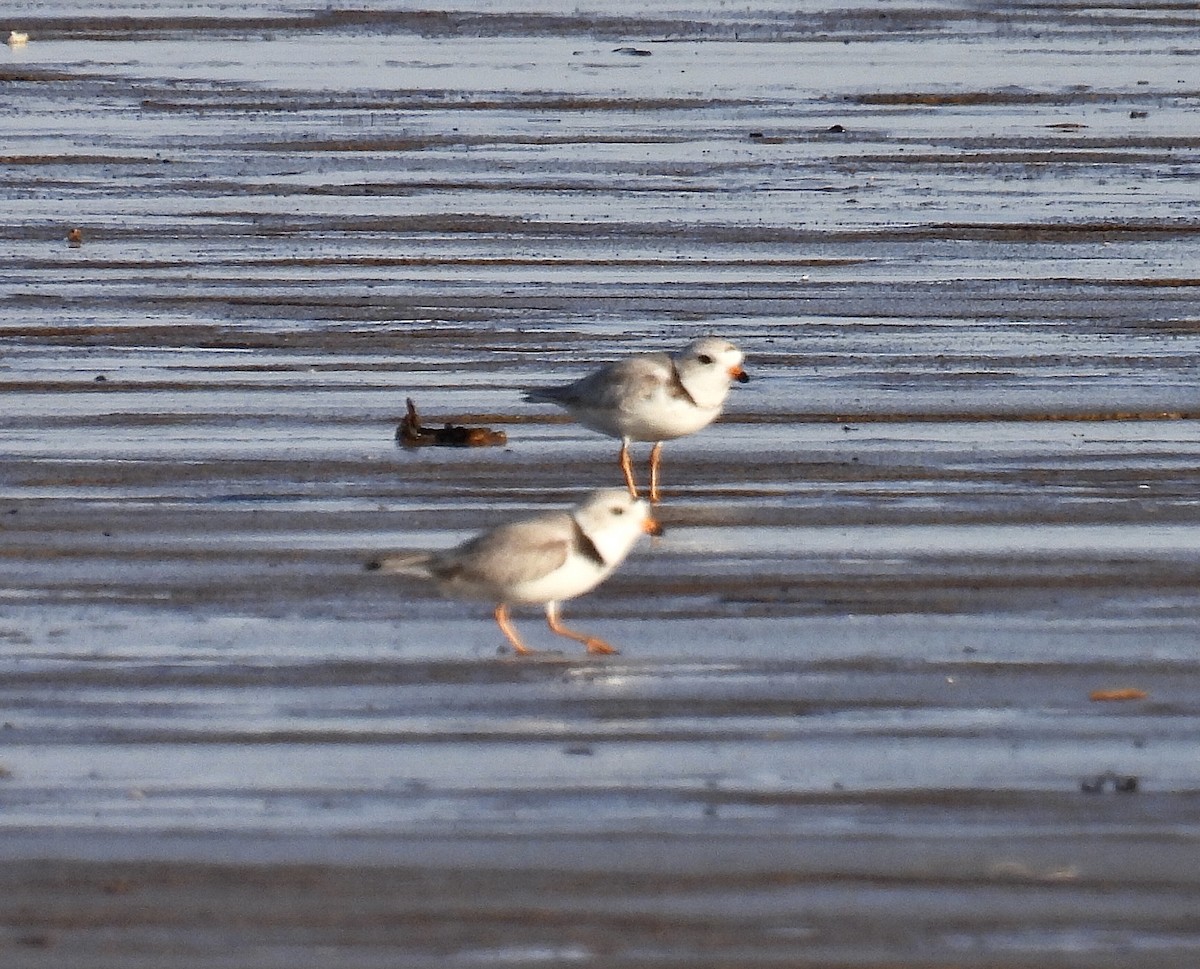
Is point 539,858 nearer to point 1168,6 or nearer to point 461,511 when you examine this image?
point 461,511

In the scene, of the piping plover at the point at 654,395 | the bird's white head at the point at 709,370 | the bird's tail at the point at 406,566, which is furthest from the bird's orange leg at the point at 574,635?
the bird's white head at the point at 709,370

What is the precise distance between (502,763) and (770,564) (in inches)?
83.3

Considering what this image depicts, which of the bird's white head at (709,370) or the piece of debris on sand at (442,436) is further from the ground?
the bird's white head at (709,370)

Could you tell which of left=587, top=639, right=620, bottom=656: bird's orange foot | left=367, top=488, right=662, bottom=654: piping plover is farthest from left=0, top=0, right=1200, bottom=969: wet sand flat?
left=367, top=488, right=662, bottom=654: piping plover

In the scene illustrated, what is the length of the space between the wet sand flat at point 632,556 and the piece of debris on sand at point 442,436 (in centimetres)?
9

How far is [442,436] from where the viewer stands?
10211 millimetres

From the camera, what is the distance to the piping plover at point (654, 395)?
9.89m

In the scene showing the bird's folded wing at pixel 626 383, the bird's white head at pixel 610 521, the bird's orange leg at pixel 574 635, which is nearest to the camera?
the bird's orange leg at pixel 574 635

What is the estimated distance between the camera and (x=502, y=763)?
6715mm

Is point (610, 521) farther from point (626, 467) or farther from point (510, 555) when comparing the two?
point (626, 467)

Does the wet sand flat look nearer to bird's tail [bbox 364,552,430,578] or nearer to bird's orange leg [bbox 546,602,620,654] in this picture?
bird's orange leg [bbox 546,602,620,654]

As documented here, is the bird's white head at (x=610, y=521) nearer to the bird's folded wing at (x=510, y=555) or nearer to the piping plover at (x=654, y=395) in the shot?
the bird's folded wing at (x=510, y=555)

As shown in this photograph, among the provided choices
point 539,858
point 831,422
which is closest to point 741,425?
point 831,422

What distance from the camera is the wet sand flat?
5.87 meters
